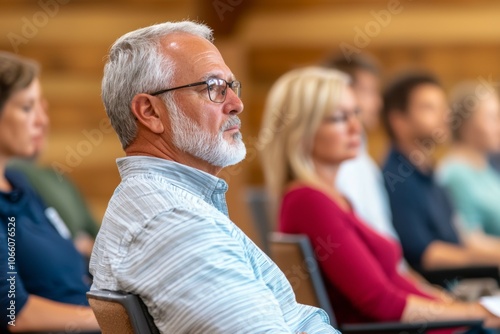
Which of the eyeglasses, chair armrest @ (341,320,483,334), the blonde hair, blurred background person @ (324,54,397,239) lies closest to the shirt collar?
the eyeglasses

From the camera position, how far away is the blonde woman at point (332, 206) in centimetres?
257

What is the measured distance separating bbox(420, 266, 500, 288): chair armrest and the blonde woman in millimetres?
478

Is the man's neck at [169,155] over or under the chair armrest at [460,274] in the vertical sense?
over

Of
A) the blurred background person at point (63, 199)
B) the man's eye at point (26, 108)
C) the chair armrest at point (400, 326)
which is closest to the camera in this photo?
the chair armrest at point (400, 326)

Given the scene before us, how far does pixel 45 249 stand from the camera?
2348 mm

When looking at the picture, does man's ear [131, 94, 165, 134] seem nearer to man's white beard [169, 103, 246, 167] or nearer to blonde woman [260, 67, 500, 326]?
man's white beard [169, 103, 246, 167]

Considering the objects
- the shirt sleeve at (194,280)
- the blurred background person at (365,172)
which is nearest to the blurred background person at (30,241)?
the shirt sleeve at (194,280)

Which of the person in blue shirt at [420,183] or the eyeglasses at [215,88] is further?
the person in blue shirt at [420,183]

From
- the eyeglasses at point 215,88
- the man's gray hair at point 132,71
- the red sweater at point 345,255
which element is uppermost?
the man's gray hair at point 132,71

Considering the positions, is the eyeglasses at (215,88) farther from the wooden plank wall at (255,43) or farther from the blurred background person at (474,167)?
the wooden plank wall at (255,43)

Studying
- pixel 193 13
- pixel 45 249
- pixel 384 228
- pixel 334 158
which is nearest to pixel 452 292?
pixel 384 228

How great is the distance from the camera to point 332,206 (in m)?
2.64

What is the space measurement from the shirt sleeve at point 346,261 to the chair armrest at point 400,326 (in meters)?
0.11

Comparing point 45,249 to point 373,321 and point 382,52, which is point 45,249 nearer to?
point 373,321
